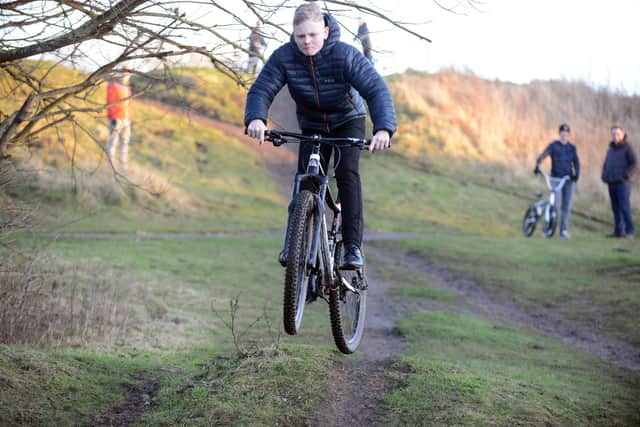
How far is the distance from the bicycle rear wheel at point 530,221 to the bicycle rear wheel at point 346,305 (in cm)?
1420

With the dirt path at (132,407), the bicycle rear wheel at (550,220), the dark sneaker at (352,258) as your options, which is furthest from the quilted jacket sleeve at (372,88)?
the bicycle rear wheel at (550,220)

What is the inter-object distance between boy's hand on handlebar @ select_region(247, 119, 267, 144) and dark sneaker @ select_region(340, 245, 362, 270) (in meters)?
1.30

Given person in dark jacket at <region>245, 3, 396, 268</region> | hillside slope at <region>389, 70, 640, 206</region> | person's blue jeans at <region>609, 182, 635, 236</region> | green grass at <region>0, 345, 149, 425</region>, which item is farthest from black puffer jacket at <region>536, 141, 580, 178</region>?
green grass at <region>0, 345, 149, 425</region>

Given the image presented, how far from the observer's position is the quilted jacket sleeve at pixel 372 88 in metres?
5.79

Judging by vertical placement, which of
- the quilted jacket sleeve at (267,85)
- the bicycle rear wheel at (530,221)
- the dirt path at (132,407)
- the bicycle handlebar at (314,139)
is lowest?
the dirt path at (132,407)

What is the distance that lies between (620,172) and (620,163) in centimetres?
21

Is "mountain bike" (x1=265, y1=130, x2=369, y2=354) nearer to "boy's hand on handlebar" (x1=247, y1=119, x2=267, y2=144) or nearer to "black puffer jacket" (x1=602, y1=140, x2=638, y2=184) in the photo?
"boy's hand on handlebar" (x1=247, y1=119, x2=267, y2=144)

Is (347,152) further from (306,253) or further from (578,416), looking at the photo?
(578,416)

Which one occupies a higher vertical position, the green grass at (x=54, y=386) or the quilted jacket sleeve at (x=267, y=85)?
the quilted jacket sleeve at (x=267, y=85)

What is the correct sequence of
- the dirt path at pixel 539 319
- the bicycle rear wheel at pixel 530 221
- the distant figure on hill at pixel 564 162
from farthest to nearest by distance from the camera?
the bicycle rear wheel at pixel 530 221
the distant figure on hill at pixel 564 162
the dirt path at pixel 539 319

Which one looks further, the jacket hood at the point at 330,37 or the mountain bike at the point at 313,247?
the jacket hood at the point at 330,37

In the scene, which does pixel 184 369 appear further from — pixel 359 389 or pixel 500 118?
pixel 500 118

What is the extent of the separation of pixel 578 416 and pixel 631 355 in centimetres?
424

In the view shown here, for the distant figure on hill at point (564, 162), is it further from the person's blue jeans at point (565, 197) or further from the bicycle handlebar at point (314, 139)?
the bicycle handlebar at point (314, 139)
